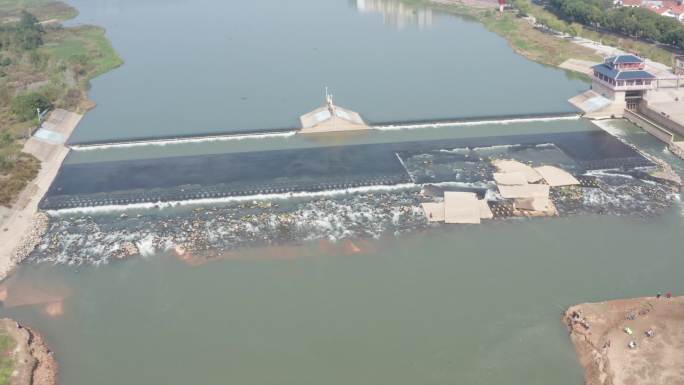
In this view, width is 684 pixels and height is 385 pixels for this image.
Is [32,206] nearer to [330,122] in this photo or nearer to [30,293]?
[30,293]

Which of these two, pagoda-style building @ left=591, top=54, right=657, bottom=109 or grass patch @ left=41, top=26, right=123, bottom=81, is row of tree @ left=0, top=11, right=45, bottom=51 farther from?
pagoda-style building @ left=591, top=54, right=657, bottom=109

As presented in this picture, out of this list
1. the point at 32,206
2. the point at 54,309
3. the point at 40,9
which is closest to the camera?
the point at 54,309

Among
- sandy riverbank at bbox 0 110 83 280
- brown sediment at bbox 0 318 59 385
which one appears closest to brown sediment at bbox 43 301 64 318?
brown sediment at bbox 0 318 59 385

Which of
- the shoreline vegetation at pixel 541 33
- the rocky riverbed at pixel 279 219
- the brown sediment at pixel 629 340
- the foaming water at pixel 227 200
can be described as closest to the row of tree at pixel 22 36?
the foaming water at pixel 227 200

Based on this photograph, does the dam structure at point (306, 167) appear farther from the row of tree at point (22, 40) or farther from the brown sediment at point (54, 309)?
the row of tree at point (22, 40)

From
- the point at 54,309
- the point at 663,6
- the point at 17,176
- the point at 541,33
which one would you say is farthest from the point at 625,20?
the point at 54,309

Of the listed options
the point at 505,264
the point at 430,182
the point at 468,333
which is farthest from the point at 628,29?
the point at 468,333
